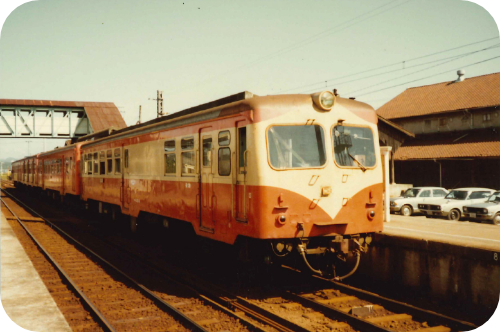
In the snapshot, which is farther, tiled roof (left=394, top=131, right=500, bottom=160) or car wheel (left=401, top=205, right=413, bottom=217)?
tiled roof (left=394, top=131, right=500, bottom=160)

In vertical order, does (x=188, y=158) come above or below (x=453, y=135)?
below

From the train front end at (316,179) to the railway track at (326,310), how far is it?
1.95 feet

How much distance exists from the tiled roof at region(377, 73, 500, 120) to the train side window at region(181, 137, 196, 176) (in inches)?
983

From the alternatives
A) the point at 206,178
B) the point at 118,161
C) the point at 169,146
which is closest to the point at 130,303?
the point at 206,178

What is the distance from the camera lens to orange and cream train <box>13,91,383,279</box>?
7.02 m

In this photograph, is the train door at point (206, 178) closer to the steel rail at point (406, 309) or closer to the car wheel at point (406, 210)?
the steel rail at point (406, 309)

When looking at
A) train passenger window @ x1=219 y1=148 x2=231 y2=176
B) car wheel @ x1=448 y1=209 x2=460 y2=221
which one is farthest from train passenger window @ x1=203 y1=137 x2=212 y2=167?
car wheel @ x1=448 y1=209 x2=460 y2=221

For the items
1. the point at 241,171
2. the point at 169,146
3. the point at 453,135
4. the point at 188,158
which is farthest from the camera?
the point at 453,135

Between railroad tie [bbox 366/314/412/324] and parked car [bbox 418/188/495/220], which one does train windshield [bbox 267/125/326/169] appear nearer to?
railroad tie [bbox 366/314/412/324]

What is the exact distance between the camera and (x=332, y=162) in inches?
292

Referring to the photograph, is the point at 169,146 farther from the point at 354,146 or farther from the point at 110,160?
the point at 110,160

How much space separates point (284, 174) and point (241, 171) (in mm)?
778

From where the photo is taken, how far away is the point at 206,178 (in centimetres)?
848

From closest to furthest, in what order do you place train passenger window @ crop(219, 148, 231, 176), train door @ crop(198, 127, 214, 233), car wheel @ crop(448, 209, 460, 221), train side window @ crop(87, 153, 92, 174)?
train passenger window @ crop(219, 148, 231, 176), train door @ crop(198, 127, 214, 233), train side window @ crop(87, 153, 92, 174), car wheel @ crop(448, 209, 460, 221)
